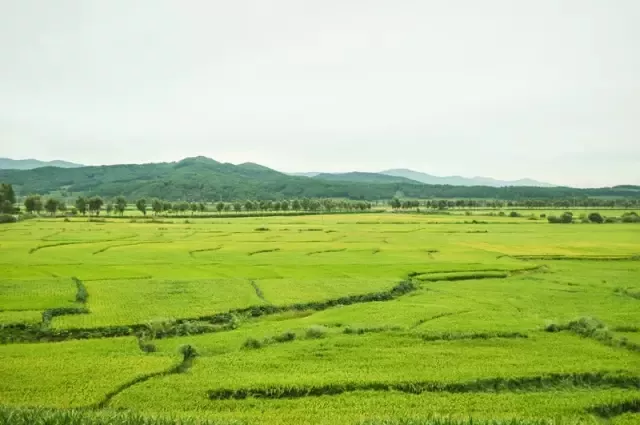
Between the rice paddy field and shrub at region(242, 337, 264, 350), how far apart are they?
13 cm

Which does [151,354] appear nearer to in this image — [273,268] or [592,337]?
[592,337]

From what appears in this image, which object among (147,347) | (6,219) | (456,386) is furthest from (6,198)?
(456,386)

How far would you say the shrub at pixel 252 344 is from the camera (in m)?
25.2

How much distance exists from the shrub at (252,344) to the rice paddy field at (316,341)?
0.13m

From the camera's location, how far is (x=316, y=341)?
25875 mm

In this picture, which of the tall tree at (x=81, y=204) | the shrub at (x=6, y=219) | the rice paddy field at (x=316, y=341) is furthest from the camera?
the tall tree at (x=81, y=204)

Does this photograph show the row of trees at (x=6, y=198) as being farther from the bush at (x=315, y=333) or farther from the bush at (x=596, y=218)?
Answer: the bush at (x=596, y=218)

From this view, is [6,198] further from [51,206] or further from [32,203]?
[51,206]

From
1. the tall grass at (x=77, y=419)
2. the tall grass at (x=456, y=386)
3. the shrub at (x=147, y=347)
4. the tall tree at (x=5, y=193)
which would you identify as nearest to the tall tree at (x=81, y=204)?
the tall tree at (x=5, y=193)

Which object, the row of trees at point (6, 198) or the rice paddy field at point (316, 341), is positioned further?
the row of trees at point (6, 198)

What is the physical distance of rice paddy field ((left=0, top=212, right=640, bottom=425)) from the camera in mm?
18281

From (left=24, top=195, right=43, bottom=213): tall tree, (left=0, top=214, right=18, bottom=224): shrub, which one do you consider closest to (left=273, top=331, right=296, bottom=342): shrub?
(left=0, top=214, right=18, bottom=224): shrub

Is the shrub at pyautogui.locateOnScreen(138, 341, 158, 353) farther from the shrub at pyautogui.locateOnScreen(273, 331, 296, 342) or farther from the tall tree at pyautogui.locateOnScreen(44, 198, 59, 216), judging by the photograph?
the tall tree at pyautogui.locateOnScreen(44, 198, 59, 216)

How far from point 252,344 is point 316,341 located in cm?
319
